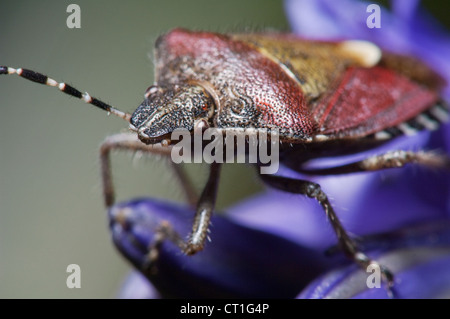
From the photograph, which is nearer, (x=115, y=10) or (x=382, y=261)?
(x=382, y=261)

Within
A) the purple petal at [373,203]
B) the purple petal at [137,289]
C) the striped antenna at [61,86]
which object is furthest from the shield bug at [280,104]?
the purple petal at [137,289]

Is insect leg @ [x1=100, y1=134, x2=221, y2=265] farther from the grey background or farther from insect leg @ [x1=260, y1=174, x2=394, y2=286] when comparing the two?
the grey background

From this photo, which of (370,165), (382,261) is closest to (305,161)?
(370,165)

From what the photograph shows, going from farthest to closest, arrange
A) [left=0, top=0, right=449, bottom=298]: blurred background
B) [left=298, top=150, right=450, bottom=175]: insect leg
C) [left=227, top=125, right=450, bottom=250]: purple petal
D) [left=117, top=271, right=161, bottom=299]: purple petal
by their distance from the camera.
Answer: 1. [left=0, top=0, right=449, bottom=298]: blurred background
2. [left=227, top=125, right=450, bottom=250]: purple petal
3. [left=117, top=271, right=161, bottom=299]: purple petal
4. [left=298, top=150, right=450, bottom=175]: insect leg

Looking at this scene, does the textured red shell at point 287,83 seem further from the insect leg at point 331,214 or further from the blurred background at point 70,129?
the blurred background at point 70,129

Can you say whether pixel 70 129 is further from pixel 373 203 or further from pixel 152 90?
pixel 152 90

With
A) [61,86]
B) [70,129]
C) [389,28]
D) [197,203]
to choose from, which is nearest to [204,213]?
[197,203]

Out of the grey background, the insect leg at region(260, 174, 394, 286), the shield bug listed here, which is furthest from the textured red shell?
the grey background
